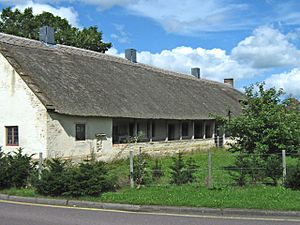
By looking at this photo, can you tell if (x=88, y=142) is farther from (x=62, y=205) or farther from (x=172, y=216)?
(x=172, y=216)

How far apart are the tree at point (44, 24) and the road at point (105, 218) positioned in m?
35.5

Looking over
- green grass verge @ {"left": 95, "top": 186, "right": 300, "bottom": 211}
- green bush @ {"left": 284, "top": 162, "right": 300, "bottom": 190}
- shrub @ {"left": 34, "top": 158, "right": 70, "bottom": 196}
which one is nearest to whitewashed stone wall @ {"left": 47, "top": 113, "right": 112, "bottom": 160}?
shrub @ {"left": 34, "top": 158, "right": 70, "bottom": 196}

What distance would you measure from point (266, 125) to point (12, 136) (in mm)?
11542

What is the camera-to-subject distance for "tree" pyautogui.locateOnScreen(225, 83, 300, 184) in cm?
1698

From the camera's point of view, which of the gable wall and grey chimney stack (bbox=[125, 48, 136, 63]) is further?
grey chimney stack (bbox=[125, 48, 136, 63])

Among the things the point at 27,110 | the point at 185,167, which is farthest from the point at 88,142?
the point at 185,167

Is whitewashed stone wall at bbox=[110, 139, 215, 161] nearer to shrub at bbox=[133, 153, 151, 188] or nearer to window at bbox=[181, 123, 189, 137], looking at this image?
window at bbox=[181, 123, 189, 137]

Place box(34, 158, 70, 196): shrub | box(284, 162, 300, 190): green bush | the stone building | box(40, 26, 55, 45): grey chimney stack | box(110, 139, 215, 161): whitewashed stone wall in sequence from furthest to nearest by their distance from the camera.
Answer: box(40, 26, 55, 45): grey chimney stack
box(110, 139, 215, 161): whitewashed stone wall
the stone building
box(284, 162, 300, 190): green bush
box(34, 158, 70, 196): shrub

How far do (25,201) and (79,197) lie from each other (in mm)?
1599

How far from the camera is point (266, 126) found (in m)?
17.3

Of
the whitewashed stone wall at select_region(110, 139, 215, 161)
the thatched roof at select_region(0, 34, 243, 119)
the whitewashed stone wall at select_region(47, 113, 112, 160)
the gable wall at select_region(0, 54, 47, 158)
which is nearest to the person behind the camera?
the gable wall at select_region(0, 54, 47, 158)

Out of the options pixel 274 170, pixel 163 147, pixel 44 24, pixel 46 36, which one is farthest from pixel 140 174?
pixel 44 24

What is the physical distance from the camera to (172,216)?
10.2m

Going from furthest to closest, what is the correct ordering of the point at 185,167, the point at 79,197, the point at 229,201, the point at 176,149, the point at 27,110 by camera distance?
1. the point at 176,149
2. the point at 27,110
3. the point at 185,167
4. the point at 79,197
5. the point at 229,201
